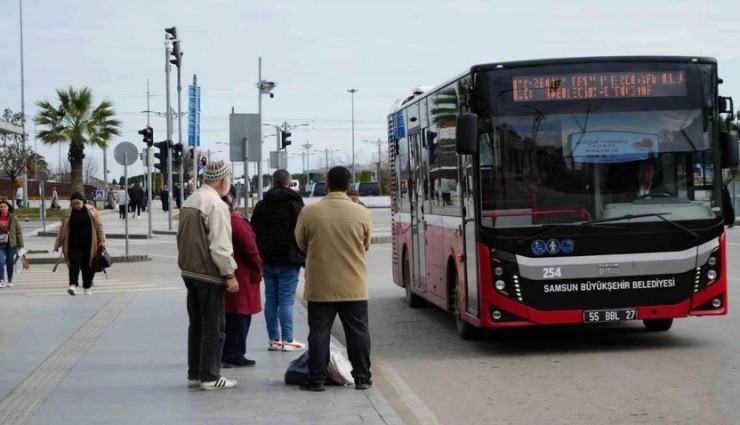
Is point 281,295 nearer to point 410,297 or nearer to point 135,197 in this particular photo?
point 410,297

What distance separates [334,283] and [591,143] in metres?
3.56

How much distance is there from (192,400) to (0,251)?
14.3m

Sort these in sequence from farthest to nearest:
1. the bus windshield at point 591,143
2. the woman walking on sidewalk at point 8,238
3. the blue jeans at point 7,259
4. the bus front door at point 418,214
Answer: the blue jeans at point 7,259, the woman walking on sidewalk at point 8,238, the bus front door at point 418,214, the bus windshield at point 591,143

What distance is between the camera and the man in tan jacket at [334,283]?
1039 cm

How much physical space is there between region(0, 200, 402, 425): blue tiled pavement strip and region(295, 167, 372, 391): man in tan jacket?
0.25 metres

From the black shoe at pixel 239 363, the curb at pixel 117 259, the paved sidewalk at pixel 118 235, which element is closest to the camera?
the black shoe at pixel 239 363

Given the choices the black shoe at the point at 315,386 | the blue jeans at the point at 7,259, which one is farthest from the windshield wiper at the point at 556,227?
the blue jeans at the point at 7,259

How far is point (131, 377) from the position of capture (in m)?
11.4

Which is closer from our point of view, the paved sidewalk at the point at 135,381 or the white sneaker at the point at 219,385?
the paved sidewalk at the point at 135,381

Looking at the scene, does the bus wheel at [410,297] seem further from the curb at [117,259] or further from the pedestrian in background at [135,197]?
the pedestrian in background at [135,197]

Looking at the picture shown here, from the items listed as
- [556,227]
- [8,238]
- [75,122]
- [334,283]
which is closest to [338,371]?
[334,283]

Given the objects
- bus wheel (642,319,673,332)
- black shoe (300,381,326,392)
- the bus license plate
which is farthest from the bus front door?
black shoe (300,381,326,392)

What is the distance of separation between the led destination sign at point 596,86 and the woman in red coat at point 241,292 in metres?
3.07

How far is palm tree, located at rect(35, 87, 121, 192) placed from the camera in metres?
63.9
